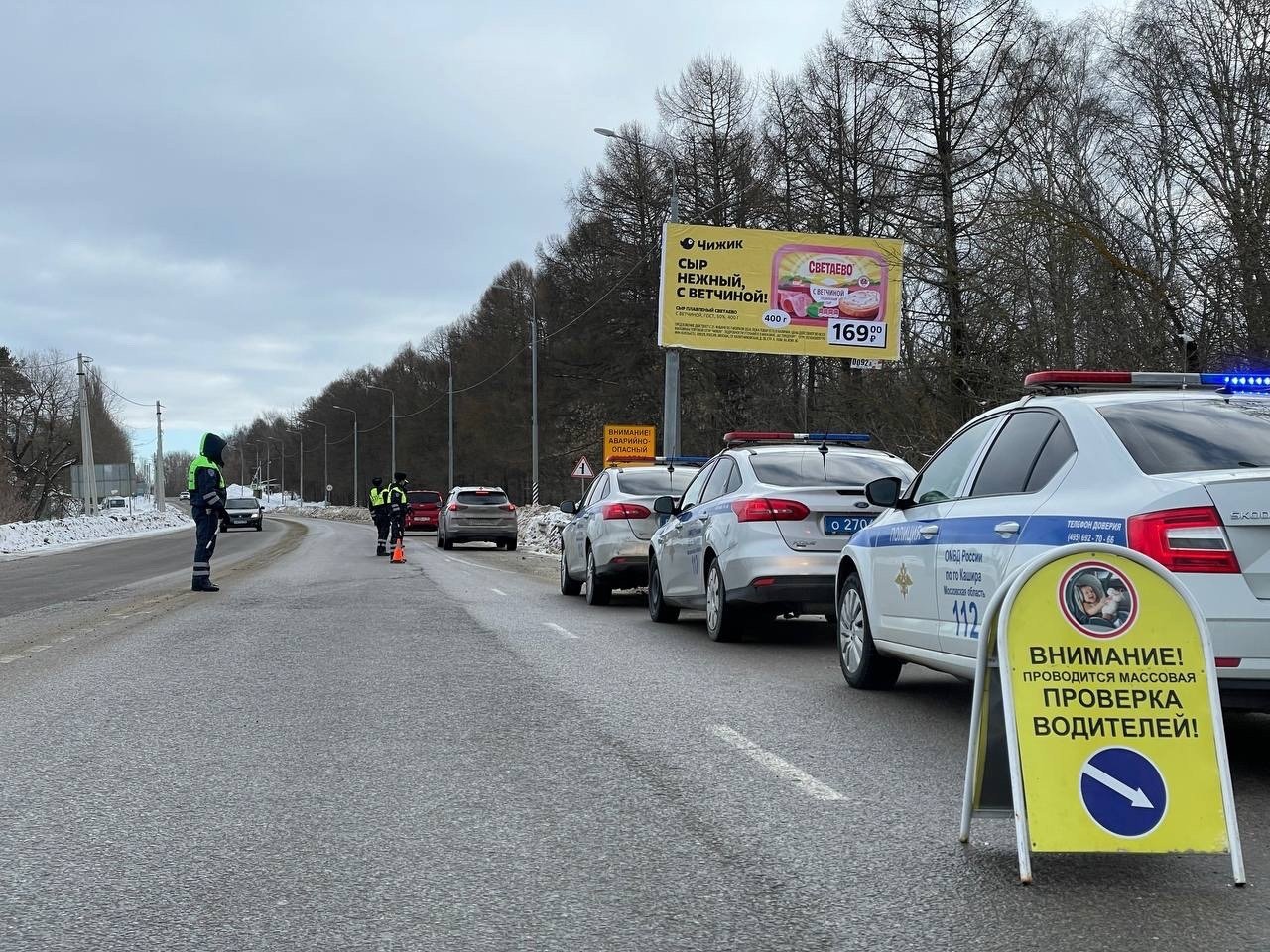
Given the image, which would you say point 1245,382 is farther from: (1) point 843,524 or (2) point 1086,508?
(1) point 843,524

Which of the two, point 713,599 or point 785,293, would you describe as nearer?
point 713,599

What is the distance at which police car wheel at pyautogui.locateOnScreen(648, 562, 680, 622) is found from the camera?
13375mm

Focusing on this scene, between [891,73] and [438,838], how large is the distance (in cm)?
2714

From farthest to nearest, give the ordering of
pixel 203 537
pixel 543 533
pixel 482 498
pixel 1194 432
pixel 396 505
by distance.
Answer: pixel 543 533, pixel 482 498, pixel 396 505, pixel 203 537, pixel 1194 432

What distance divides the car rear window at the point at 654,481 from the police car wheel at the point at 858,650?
710 cm

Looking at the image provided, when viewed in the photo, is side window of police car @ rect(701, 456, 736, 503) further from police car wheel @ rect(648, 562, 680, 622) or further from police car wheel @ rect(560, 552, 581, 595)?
police car wheel @ rect(560, 552, 581, 595)

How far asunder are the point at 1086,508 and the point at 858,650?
289 centimetres

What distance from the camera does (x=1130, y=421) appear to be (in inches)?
238

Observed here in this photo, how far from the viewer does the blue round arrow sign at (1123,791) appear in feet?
13.7

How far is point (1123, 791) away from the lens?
421cm

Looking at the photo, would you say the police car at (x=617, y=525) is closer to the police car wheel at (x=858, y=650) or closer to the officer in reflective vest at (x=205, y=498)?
the officer in reflective vest at (x=205, y=498)

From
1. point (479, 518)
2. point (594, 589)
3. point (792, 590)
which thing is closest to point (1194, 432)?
point (792, 590)

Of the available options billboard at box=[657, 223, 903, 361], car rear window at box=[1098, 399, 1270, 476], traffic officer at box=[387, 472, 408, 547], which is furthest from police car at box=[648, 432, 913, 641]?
traffic officer at box=[387, 472, 408, 547]

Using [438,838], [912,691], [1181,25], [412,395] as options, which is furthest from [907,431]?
[412,395]
